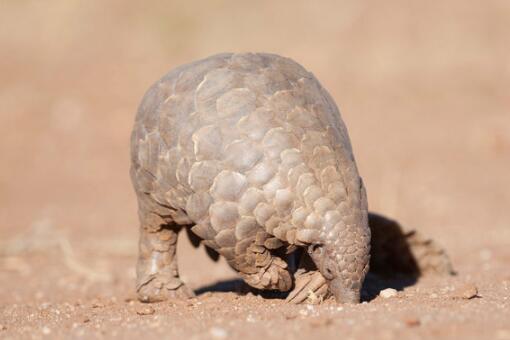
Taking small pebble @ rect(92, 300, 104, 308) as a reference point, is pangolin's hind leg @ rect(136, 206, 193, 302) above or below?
above

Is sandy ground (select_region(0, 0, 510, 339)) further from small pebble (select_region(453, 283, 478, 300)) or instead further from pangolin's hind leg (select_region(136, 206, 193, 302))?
pangolin's hind leg (select_region(136, 206, 193, 302))

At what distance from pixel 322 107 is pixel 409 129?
1423cm

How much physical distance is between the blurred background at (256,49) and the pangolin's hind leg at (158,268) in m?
4.66

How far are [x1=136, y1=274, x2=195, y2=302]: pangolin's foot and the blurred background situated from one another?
4673 mm

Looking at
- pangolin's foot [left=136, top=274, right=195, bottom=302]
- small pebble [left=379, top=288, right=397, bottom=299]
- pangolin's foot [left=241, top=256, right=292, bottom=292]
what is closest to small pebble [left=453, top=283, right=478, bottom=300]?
small pebble [left=379, top=288, right=397, bottom=299]

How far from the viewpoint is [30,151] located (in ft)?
65.2

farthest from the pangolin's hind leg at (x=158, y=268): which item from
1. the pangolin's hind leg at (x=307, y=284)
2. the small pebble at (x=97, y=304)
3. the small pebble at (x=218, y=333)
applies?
the small pebble at (x=218, y=333)

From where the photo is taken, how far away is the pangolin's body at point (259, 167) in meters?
5.36

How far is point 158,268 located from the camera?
22.7 ft

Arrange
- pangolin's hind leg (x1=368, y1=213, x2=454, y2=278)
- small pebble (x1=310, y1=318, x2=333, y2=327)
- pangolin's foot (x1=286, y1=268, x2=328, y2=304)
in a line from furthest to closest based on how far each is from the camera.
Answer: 1. pangolin's hind leg (x1=368, y1=213, x2=454, y2=278)
2. pangolin's foot (x1=286, y1=268, x2=328, y2=304)
3. small pebble (x1=310, y1=318, x2=333, y2=327)

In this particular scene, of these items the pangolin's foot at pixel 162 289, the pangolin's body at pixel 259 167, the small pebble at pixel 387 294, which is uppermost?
the pangolin's body at pixel 259 167

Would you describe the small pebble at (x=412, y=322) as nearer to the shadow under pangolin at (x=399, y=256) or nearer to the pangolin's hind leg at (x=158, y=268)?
the pangolin's hind leg at (x=158, y=268)

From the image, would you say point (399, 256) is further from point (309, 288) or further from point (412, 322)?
point (412, 322)

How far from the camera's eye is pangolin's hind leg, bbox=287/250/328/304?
573 centimetres
